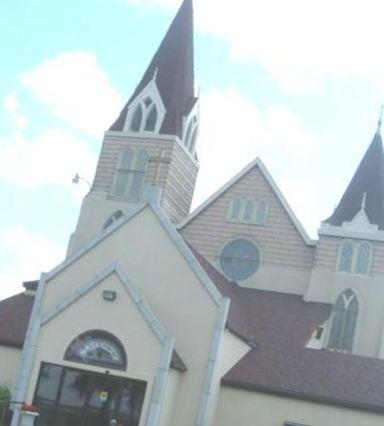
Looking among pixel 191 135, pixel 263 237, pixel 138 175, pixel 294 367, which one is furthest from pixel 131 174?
pixel 294 367

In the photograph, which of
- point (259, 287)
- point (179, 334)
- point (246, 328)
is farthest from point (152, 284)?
point (259, 287)

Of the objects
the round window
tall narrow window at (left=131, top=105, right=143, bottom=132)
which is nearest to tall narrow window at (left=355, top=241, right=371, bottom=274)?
the round window

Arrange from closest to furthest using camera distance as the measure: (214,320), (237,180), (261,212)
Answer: (214,320) < (261,212) < (237,180)

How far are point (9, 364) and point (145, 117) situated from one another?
1590 centimetres

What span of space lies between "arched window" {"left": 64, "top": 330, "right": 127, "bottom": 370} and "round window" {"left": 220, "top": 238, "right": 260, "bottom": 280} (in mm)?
10866

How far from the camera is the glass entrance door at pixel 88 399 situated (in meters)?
22.8

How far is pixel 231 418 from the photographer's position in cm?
2434

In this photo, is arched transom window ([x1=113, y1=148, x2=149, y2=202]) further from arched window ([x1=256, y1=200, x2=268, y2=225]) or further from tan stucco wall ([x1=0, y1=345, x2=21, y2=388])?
tan stucco wall ([x1=0, y1=345, x2=21, y2=388])

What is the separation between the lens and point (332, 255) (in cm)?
3322

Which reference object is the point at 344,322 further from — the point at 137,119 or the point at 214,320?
the point at 137,119

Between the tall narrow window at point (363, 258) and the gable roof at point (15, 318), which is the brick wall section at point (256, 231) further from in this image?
the gable roof at point (15, 318)

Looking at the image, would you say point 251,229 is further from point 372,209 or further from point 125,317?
point 125,317

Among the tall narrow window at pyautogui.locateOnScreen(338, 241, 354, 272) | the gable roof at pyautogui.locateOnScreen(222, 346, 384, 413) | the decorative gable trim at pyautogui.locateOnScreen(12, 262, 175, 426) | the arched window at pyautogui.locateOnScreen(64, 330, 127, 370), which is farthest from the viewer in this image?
the tall narrow window at pyautogui.locateOnScreen(338, 241, 354, 272)

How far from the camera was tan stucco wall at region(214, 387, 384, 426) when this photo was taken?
23.2 meters
